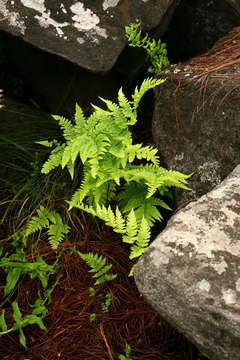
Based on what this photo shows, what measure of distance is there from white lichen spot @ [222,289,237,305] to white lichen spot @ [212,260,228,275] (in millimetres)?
92

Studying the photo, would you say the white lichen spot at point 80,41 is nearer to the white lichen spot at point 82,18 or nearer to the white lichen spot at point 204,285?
the white lichen spot at point 82,18

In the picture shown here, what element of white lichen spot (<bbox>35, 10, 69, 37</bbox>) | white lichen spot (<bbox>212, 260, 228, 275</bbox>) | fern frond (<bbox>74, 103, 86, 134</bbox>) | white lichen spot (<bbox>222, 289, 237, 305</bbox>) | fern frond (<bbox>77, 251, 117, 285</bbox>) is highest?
white lichen spot (<bbox>35, 10, 69, 37</bbox>)

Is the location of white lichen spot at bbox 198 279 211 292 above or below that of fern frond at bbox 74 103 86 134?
above

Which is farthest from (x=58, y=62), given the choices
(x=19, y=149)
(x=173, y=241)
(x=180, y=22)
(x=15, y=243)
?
(x=173, y=241)

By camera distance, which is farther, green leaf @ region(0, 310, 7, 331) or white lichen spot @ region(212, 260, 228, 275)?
green leaf @ region(0, 310, 7, 331)

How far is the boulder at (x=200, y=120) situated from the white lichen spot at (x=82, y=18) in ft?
2.47

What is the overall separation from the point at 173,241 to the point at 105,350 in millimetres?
1031

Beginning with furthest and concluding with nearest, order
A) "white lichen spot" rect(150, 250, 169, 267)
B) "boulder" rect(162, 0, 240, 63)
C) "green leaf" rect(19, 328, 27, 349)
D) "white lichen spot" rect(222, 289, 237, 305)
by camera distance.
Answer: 1. "boulder" rect(162, 0, 240, 63)
2. "green leaf" rect(19, 328, 27, 349)
3. "white lichen spot" rect(150, 250, 169, 267)
4. "white lichen spot" rect(222, 289, 237, 305)

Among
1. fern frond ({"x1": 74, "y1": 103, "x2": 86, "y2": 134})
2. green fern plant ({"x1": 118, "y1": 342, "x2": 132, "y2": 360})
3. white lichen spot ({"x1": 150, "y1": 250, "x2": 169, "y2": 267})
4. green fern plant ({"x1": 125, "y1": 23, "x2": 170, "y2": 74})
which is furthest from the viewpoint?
green fern plant ({"x1": 125, "y1": 23, "x2": 170, "y2": 74})

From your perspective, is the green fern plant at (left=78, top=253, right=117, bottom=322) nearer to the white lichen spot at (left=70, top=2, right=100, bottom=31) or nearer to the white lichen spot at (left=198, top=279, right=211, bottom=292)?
the white lichen spot at (left=198, top=279, right=211, bottom=292)

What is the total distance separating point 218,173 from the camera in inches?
109

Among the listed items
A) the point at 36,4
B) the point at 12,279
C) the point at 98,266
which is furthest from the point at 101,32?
the point at 12,279

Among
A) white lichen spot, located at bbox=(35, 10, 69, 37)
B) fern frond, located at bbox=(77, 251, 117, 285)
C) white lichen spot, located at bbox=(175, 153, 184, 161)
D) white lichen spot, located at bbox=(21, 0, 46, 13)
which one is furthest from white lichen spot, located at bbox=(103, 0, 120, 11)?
fern frond, located at bbox=(77, 251, 117, 285)

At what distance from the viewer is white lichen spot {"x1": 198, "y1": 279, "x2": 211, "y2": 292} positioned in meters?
1.68
